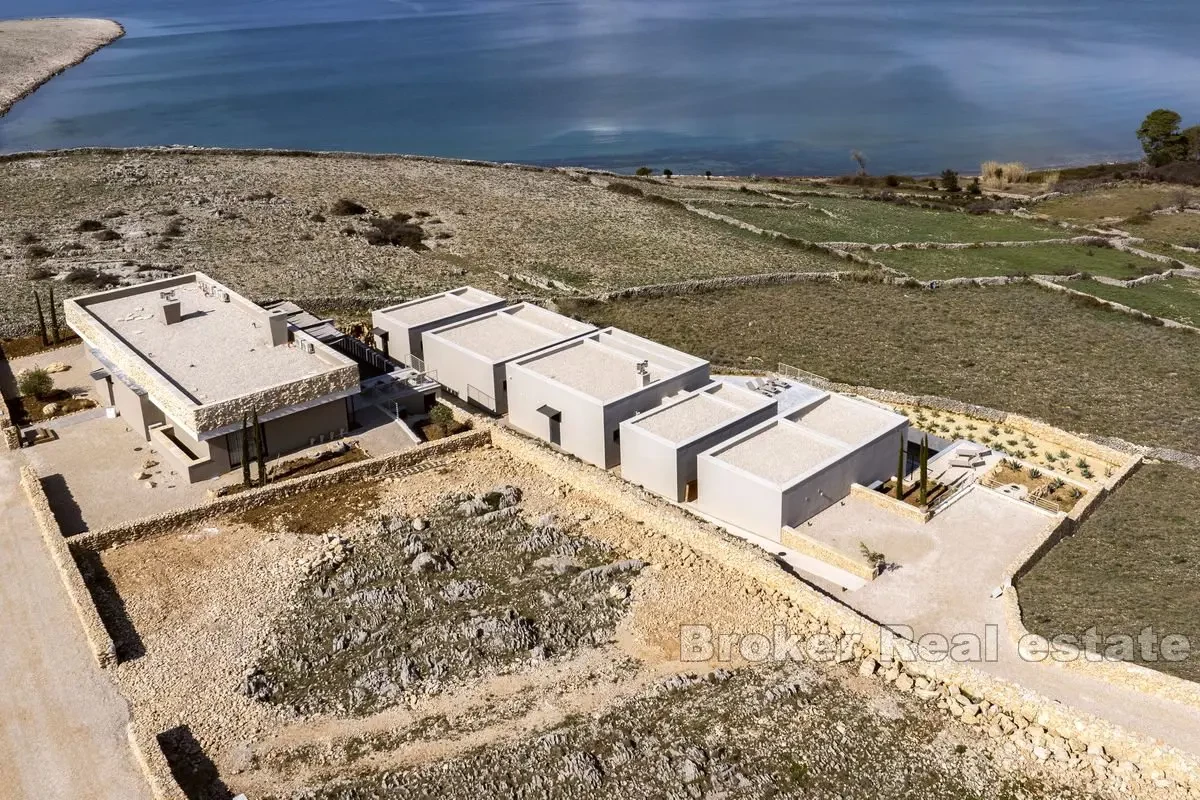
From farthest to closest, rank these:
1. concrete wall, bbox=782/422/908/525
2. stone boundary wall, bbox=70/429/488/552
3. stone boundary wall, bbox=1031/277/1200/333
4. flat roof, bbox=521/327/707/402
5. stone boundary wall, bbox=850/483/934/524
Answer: stone boundary wall, bbox=1031/277/1200/333
flat roof, bbox=521/327/707/402
stone boundary wall, bbox=850/483/934/524
concrete wall, bbox=782/422/908/525
stone boundary wall, bbox=70/429/488/552

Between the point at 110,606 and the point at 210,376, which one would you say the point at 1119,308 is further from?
the point at 110,606

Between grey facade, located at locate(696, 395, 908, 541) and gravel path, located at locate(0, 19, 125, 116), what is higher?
gravel path, located at locate(0, 19, 125, 116)

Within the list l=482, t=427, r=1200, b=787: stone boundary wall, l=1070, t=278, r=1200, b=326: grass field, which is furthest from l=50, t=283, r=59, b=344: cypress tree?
l=1070, t=278, r=1200, b=326: grass field

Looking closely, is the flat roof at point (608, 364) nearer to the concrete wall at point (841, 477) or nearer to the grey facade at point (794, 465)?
the grey facade at point (794, 465)

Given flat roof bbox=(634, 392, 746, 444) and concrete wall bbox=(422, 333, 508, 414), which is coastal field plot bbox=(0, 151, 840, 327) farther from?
flat roof bbox=(634, 392, 746, 444)

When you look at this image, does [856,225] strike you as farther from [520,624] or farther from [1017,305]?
[520,624]

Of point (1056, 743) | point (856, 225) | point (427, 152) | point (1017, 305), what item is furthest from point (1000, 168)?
point (1056, 743)

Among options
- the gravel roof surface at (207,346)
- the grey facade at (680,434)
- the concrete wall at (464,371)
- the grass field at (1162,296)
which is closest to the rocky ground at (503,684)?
the grey facade at (680,434)

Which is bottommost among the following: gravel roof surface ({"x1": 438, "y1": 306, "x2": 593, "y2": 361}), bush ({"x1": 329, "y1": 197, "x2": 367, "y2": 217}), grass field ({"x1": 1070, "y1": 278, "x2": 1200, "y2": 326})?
grass field ({"x1": 1070, "y1": 278, "x2": 1200, "y2": 326})
